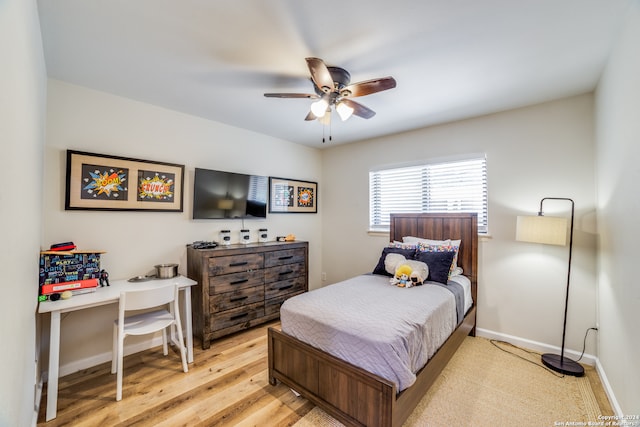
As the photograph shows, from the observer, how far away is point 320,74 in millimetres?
1830

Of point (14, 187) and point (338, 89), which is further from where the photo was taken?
point (338, 89)

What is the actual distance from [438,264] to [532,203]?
46.5 inches

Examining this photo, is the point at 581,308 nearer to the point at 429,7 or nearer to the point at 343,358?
the point at 343,358

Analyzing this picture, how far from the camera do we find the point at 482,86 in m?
2.44

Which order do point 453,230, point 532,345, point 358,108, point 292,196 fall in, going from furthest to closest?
point 292,196, point 453,230, point 532,345, point 358,108

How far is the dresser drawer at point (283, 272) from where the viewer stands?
133 inches

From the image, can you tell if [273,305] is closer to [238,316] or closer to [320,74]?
[238,316]

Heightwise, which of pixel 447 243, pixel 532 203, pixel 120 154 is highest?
pixel 120 154

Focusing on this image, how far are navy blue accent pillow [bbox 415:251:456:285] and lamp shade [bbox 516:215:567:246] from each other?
677 mm

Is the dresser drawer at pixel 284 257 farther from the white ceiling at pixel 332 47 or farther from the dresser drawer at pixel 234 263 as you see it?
the white ceiling at pixel 332 47

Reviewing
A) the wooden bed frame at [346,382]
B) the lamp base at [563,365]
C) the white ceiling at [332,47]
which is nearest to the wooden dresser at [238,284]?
the wooden bed frame at [346,382]


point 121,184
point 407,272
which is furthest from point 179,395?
point 407,272

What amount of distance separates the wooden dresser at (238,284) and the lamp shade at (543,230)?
8.51 ft

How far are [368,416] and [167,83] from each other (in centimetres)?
305
